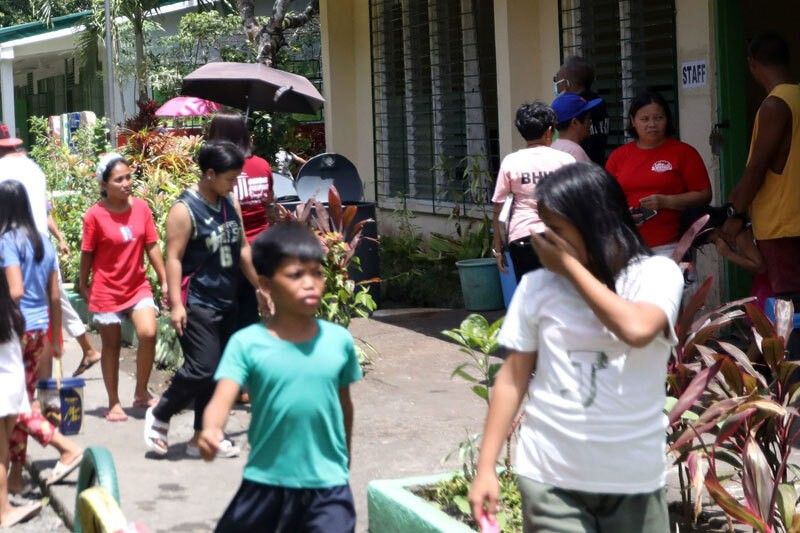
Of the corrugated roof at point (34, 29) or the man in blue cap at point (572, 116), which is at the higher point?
the corrugated roof at point (34, 29)

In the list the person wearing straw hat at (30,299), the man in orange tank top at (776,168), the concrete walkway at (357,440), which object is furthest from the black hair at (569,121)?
the person wearing straw hat at (30,299)

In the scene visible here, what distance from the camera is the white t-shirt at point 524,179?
751cm

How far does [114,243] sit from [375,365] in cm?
220

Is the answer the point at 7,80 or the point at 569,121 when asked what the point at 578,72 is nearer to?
the point at 569,121

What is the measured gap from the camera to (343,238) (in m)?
8.88

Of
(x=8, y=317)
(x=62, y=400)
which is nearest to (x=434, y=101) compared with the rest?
(x=62, y=400)

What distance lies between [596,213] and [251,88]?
6.79 meters

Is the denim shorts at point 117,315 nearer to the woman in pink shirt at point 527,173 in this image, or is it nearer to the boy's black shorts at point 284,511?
the woman in pink shirt at point 527,173

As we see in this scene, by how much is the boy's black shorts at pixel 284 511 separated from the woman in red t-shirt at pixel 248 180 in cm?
396

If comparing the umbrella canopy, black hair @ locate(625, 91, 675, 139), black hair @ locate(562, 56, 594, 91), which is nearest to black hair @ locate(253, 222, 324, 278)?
black hair @ locate(625, 91, 675, 139)

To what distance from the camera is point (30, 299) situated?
23.0ft

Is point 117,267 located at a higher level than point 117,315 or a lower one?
higher

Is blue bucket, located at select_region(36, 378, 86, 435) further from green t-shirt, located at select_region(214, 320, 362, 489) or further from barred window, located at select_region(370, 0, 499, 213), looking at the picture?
barred window, located at select_region(370, 0, 499, 213)

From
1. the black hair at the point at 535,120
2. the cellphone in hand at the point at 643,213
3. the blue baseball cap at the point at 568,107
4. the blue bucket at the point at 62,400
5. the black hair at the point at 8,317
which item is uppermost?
the blue baseball cap at the point at 568,107
